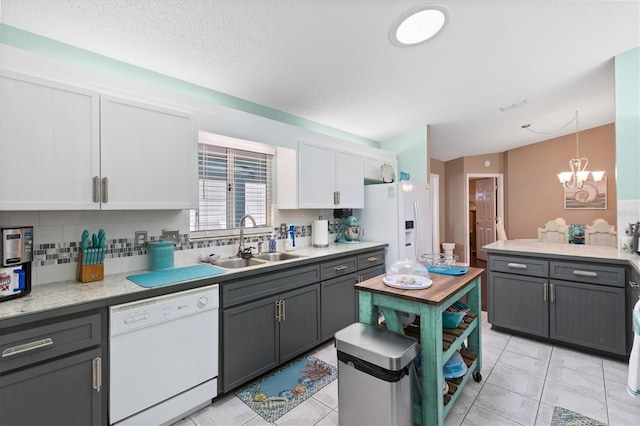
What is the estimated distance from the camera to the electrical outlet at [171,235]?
2264mm

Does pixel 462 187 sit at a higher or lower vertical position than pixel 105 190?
higher

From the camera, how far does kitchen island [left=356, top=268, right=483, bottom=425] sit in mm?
1563

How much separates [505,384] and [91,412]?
265 centimetres

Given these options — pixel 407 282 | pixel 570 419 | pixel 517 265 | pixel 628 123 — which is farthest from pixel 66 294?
pixel 628 123

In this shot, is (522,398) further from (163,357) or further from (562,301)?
(163,357)

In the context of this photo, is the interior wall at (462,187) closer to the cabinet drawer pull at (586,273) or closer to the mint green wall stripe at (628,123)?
the mint green wall stripe at (628,123)

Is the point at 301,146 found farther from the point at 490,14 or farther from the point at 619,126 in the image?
the point at 619,126

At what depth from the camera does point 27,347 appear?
1.28 m

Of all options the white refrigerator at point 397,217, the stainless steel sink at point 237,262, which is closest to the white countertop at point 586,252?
the white refrigerator at point 397,217

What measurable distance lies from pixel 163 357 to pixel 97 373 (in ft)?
1.02

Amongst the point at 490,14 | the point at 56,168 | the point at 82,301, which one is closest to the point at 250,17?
the point at 56,168

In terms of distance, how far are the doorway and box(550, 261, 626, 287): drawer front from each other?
3685mm

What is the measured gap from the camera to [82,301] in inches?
55.8

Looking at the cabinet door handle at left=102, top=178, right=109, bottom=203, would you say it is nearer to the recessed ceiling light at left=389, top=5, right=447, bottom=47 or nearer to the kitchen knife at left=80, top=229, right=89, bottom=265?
the kitchen knife at left=80, top=229, right=89, bottom=265
